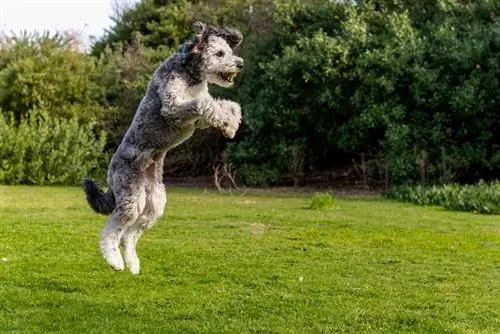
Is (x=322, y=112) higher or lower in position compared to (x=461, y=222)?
higher

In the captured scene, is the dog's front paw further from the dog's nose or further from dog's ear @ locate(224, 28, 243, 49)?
dog's ear @ locate(224, 28, 243, 49)

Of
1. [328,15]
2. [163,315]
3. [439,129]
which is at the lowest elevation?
[163,315]

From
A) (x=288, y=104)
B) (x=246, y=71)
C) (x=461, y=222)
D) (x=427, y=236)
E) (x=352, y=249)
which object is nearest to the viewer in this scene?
(x=352, y=249)

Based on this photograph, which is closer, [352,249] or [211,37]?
[211,37]

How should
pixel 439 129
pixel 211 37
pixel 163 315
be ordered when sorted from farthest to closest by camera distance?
pixel 439 129 → pixel 163 315 → pixel 211 37

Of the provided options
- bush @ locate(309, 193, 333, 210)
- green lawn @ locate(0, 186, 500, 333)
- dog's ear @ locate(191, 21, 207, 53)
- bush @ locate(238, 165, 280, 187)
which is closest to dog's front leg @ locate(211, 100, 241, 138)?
dog's ear @ locate(191, 21, 207, 53)

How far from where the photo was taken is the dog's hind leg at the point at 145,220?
5367 mm

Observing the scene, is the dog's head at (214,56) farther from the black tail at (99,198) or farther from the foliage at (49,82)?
the foliage at (49,82)

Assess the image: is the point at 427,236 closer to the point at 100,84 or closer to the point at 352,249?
the point at 352,249

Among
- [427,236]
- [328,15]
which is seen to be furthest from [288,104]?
[427,236]

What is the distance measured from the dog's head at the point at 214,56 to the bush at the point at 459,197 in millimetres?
12690

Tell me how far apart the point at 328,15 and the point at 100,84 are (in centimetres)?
871

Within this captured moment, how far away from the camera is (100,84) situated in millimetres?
27047

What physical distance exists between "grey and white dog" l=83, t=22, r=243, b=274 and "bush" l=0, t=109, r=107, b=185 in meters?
18.8
